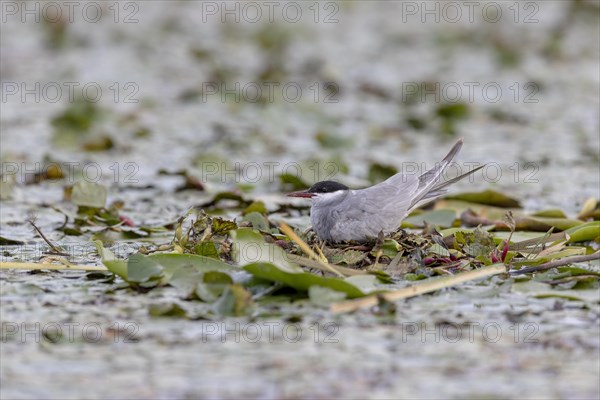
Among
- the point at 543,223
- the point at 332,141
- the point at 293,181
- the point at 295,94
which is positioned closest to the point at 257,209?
the point at 293,181

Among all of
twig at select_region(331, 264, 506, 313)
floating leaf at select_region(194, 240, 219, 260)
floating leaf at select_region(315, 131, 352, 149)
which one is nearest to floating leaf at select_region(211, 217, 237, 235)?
floating leaf at select_region(194, 240, 219, 260)

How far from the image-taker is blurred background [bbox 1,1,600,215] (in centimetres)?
1012

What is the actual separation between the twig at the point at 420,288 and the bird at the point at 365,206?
27.6 inches

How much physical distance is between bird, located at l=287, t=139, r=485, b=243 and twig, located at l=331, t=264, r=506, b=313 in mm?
702

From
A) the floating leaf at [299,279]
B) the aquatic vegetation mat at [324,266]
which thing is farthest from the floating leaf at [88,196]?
the floating leaf at [299,279]

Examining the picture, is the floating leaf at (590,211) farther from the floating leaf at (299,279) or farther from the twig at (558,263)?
the floating leaf at (299,279)

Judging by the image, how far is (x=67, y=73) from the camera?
14.5 m

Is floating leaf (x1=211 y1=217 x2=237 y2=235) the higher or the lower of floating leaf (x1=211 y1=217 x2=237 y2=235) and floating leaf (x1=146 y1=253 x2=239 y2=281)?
the higher

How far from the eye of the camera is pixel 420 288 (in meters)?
5.57

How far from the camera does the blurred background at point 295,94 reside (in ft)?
33.2

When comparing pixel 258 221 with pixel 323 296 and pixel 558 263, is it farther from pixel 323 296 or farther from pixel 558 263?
pixel 558 263

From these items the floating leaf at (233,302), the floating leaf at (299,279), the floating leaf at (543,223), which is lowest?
the floating leaf at (543,223)

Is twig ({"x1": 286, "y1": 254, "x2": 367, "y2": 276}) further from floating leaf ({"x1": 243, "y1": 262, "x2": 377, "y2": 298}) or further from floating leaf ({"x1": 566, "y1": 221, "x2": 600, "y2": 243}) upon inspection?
→ floating leaf ({"x1": 566, "y1": 221, "x2": 600, "y2": 243})

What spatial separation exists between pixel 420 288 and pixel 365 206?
0.96m
